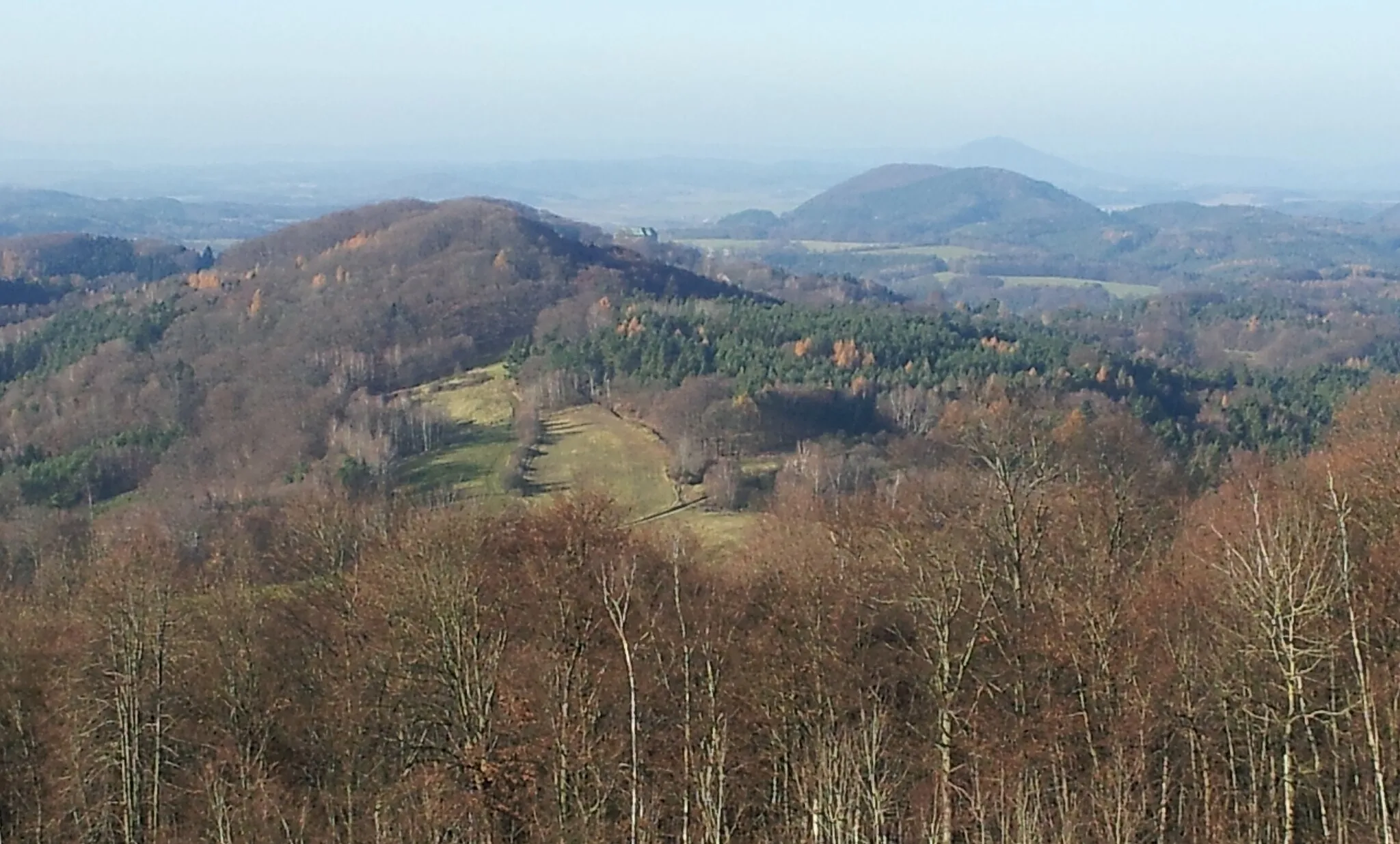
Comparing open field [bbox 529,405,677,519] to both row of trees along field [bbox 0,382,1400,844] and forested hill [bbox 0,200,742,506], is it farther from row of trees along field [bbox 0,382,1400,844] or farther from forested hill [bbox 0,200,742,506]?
row of trees along field [bbox 0,382,1400,844]

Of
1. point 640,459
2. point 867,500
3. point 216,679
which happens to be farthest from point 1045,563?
point 640,459

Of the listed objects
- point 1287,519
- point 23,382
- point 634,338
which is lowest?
point 23,382

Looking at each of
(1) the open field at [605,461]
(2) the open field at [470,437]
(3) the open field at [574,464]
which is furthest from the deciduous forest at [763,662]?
(2) the open field at [470,437]

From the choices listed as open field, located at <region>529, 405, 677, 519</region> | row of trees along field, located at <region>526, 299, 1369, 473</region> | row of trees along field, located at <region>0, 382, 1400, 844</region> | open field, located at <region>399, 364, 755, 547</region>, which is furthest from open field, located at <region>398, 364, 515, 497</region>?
row of trees along field, located at <region>0, 382, 1400, 844</region>

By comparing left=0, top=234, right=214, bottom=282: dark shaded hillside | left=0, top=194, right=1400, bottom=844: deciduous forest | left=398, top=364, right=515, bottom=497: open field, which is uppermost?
left=0, top=194, right=1400, bottom=844: deciduous forest

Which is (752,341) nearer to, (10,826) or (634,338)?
(634,338)

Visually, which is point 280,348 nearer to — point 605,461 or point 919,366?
point 605,461

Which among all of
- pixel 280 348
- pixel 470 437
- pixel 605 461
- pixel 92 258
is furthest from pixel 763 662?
pixel 92 258
